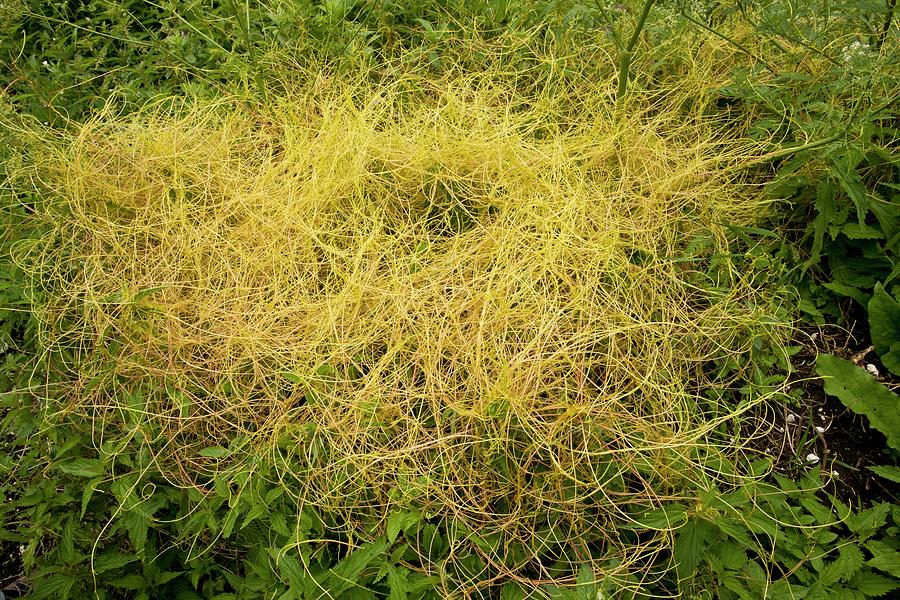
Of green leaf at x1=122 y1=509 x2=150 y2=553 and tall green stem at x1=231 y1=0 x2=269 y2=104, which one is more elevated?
tall green stem at x1=231 y1=0 x2=269 y2=104

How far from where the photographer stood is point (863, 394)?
1966 mm

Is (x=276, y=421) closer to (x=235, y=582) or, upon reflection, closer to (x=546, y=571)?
(x=235, y=582)

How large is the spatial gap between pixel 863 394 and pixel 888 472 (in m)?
0.25

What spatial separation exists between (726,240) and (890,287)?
559 mm

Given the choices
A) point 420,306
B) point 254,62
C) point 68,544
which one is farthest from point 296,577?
point 254,62

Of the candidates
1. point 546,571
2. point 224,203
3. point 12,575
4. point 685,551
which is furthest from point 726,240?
point 12,575

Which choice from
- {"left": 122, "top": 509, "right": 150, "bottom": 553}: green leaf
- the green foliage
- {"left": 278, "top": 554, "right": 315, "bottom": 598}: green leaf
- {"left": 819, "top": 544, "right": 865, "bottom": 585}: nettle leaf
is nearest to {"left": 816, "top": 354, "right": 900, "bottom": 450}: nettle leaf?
the green foliage

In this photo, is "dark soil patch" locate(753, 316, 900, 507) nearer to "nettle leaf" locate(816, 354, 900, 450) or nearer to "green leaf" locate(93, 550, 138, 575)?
"nettle leaf" locate(816, 354, 900, 450)

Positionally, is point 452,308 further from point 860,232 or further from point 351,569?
point 860,232

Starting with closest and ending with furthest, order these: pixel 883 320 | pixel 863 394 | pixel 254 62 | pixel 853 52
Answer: pixel 863 394 < pixel 883 320 < pixel 853 52 < pixel 254 62

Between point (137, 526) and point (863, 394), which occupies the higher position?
point (863, 394)

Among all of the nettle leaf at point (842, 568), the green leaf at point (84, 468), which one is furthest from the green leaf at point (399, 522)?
the nettle leaf at point (842, 568)

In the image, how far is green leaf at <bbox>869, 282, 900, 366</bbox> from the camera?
207 centimetres

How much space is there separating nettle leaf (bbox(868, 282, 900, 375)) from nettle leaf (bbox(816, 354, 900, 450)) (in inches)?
6.5
